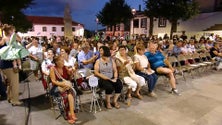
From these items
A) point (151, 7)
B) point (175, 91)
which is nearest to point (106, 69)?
point (175, 91)

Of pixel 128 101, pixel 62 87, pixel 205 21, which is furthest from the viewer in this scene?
pixel 205 21

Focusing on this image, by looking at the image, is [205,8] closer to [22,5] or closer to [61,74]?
[22,5]

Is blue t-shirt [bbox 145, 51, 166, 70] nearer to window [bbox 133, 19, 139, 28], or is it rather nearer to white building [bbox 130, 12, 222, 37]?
white building [bbox 130, 12, 222, 37]

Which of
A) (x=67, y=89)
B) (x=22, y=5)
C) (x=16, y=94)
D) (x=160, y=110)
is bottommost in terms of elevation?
(x=160, y=110)

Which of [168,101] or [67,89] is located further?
[168,101]

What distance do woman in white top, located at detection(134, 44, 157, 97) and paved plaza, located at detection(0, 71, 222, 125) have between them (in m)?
0.37

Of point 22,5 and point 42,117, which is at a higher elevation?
point 22,5

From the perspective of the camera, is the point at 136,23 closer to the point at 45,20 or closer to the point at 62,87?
the point at 45,20

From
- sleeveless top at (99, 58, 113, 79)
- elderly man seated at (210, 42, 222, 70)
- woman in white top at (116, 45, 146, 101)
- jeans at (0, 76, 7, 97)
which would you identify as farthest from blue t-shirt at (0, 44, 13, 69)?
elderly man seated at (210, 42, 222, 70)

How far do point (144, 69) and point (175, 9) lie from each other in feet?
42.0

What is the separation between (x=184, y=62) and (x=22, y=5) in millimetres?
11174

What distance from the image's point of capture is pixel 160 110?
13.5ft

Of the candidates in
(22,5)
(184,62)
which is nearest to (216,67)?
(184,62)

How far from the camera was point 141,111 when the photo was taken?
4.05 metres
